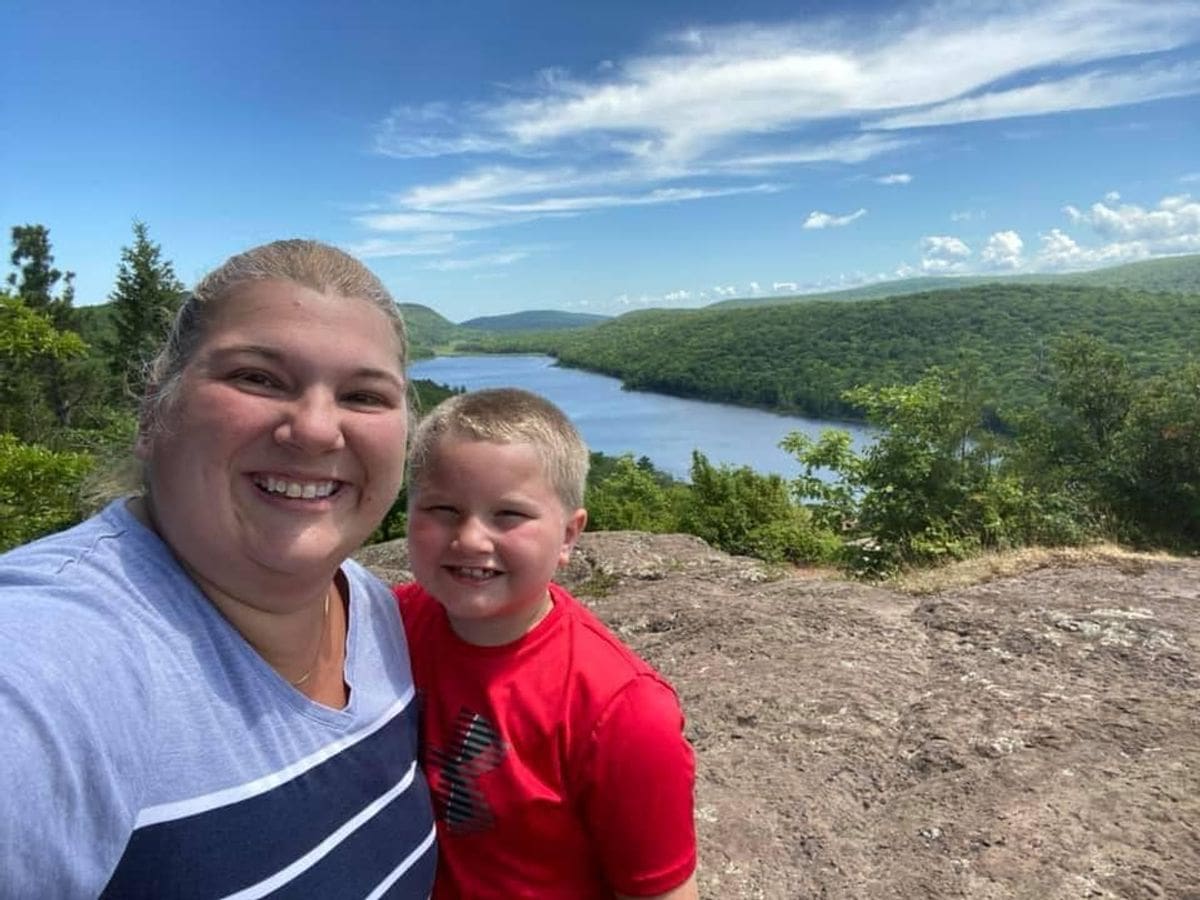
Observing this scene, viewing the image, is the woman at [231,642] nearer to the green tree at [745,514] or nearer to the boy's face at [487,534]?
the boy's face at [487,534]

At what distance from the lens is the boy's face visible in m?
1.57

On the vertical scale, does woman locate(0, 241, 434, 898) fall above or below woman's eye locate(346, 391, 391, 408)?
below

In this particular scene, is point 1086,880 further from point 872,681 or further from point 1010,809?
point 872,681

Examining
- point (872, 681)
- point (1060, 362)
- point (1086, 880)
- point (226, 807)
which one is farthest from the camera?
point (1060, 362)

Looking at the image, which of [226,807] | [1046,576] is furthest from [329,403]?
[1046,576]

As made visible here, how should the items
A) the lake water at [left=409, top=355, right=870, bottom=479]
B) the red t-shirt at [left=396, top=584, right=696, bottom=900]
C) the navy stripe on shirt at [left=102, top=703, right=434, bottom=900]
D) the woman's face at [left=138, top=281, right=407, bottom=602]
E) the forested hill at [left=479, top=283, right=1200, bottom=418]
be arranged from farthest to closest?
the forested hill at [left=479, top=283, right=1200, bottom=418] → the lake water at [left=409, top=355, right=870, bottom=479] → the red t-shirt at [left=396, top=584, right=696, bottom=900] → the woman's face at [left=138, top=281, right=407, bottom=602] → the navy stripe on shirt at [left=102, top=703, right=434, bottom=900]

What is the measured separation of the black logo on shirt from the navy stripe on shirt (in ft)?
0.19

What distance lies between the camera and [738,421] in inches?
3002

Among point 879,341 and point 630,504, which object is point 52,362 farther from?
point 879,341

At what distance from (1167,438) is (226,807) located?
2870 centimetres

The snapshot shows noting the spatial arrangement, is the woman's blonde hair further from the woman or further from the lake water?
the lake water

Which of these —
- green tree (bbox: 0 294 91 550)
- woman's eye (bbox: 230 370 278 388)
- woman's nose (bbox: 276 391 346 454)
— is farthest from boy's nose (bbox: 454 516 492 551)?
A: green tree (bbox: 0 294 91 550)

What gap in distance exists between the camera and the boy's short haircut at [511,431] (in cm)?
161

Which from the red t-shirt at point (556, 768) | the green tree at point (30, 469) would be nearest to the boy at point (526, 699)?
the red t-shirt at point (556, 768)
